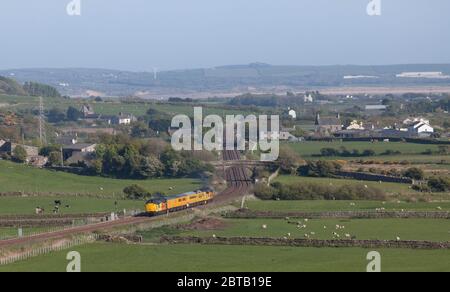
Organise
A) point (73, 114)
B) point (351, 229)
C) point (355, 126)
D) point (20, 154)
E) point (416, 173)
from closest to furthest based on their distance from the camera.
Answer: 1. point (351, 229)
2. point (416, 173)
3. point (20, 154)
4. point (355, 126)
5. point (73, 114)

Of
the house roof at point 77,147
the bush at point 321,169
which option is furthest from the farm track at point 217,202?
the house roof at point 77,147

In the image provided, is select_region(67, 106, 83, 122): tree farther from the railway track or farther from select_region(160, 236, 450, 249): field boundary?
select_region(160, 236, 450, 249): field boundary

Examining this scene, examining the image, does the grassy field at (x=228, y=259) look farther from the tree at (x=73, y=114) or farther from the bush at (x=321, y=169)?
the tree at (x=73, y=114)

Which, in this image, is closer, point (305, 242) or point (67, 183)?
point (305, 242)

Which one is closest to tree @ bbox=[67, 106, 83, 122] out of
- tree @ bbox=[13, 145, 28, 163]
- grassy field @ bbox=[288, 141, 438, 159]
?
grassy field @ bbox=[288, 141, 438, 159]

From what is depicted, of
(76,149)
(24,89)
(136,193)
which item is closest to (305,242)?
(136,193)

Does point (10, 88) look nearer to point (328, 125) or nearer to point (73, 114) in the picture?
point (73, 114)

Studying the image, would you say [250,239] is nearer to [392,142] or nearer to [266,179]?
[266,179]
